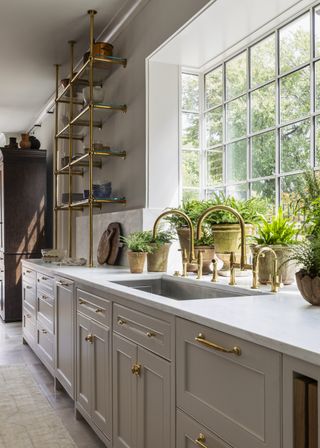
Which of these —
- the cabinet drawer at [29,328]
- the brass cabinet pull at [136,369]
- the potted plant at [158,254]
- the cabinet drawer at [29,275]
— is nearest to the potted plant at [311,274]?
the brass cabinet pull at [136,369]

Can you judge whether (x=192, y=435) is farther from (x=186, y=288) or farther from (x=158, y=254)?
(x=158, y=254)

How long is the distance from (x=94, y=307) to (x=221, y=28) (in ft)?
5.63

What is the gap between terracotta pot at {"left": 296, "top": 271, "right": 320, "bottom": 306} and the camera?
160 centimetres

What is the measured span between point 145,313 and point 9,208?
439cm

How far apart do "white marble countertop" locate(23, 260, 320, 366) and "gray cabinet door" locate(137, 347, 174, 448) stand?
21cm

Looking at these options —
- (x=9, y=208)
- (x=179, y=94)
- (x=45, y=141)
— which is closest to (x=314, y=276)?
(x=179, y=94)

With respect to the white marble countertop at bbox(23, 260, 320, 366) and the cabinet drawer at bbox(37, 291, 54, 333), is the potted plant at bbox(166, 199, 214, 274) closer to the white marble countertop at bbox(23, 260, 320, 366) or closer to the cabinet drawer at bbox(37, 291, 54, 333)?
the white marble countertop at bbox(23, 260, 320, 366)

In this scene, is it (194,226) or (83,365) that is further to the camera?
(194,226)

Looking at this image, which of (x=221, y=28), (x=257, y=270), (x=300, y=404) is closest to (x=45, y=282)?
(x=257, y=270)

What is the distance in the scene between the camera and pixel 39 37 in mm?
4043

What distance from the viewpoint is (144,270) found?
124 inches

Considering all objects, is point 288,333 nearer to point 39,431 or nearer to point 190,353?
point 190,353

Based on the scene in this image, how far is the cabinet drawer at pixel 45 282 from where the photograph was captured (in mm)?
3460

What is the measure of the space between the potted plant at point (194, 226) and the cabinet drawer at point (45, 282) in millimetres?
1027
